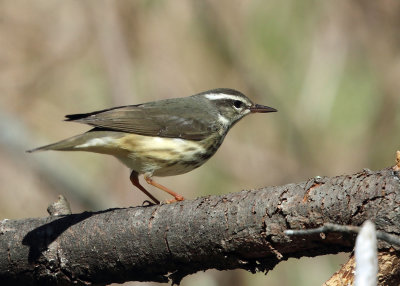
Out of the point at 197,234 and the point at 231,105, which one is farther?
the point at 231,105

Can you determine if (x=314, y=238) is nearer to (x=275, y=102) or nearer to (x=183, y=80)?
(x=275, y=102)

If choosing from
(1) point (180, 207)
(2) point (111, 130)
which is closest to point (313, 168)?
(2) point (111, 130)

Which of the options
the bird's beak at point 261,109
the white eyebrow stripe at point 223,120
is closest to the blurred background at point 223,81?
the bird's beak at point 261,109

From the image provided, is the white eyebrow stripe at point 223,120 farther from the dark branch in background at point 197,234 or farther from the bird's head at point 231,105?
the dark branch in background at point 197,234

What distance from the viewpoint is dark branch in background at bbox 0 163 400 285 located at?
3.52 metres

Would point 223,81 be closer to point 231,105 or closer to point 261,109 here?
point 231,105

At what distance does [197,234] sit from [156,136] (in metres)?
2.64

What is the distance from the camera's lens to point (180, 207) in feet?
14.2

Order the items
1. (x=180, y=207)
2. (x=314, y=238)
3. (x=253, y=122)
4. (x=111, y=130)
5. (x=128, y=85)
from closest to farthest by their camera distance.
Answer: (x=314, y=238) < (x=180, y=207) < (x=111, y=130) < (x=128, y=85) < (x=253, y=122)

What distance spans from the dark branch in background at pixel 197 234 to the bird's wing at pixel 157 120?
1568 mm

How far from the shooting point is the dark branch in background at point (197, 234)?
3.52 meters

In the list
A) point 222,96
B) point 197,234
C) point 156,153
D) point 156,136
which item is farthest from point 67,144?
point 222,96

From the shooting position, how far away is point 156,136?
6609mm

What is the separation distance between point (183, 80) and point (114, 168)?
5.37 feet
